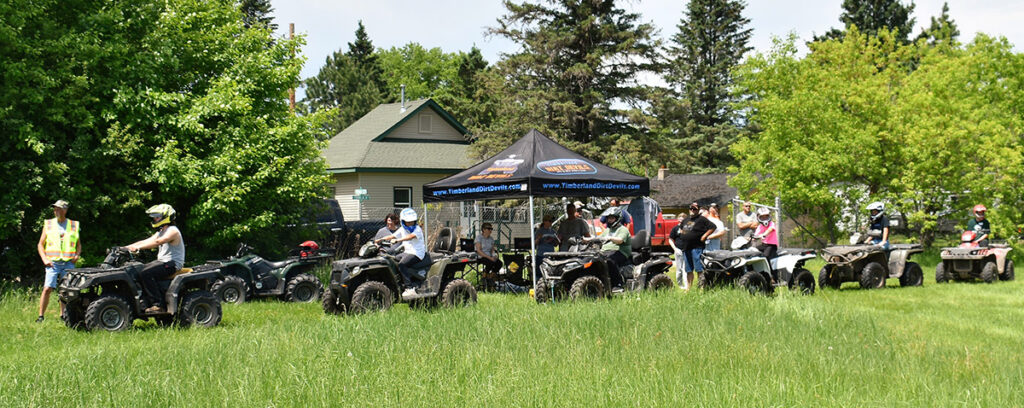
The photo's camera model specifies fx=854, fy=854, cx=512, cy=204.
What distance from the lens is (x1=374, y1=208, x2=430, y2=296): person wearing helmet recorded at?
11297 millimetres

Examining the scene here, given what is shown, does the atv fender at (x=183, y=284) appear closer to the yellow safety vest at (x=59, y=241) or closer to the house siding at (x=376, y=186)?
the yellow safety vest at (x=59, y=241)

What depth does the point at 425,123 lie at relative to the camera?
36.9 m

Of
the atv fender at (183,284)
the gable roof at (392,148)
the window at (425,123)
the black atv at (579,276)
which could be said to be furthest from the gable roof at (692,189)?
the atv fender at (183,284)

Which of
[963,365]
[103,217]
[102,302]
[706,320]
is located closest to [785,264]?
[706,320]

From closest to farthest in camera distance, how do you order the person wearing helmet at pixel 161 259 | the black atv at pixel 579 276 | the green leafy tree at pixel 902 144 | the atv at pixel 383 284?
the person wearing helmet at pixel 161 259 < the atv at pixel 383 284 < the black atv at pixel 579 276 < the green leafy tree at pixel 902 144

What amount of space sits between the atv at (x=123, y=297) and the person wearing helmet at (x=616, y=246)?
5536mm

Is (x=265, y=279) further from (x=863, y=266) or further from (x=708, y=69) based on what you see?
(x=708, y=69)

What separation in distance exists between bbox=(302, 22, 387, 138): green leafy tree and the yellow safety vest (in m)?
37.8

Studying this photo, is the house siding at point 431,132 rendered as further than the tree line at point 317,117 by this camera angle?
Yes

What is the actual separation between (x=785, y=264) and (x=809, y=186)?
976 centimetres

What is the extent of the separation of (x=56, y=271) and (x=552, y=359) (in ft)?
23.7

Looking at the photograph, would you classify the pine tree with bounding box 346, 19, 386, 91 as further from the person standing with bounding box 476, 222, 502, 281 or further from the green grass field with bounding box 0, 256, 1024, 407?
the green grass field with bounding box 0, 256, 1024, 407

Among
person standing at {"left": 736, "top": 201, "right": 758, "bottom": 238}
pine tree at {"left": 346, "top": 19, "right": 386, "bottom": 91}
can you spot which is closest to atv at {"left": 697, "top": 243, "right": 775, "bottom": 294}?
person standing at {"left": 736, "top": 201, "right": 758, "bottom": 238}

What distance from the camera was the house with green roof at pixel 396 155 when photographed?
33406 mm
